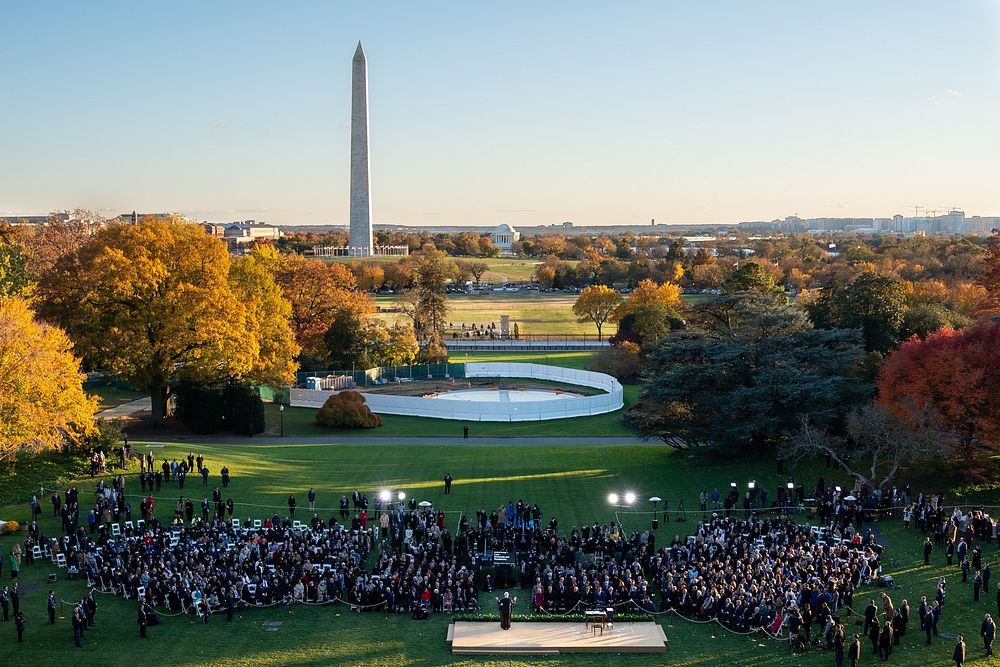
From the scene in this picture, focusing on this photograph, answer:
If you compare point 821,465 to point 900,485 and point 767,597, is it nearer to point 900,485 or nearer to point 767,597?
point 900,485

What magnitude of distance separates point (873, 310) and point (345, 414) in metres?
27.2

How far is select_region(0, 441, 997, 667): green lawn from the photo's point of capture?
794 inches

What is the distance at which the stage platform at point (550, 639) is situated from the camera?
2055cm

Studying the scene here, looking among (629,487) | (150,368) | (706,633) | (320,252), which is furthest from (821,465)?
(320,252)

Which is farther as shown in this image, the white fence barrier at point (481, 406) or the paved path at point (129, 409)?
the white fence barrier at point (481, 406)

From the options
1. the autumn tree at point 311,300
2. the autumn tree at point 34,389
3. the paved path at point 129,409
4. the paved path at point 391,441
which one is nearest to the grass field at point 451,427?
the paved path at point 391,441

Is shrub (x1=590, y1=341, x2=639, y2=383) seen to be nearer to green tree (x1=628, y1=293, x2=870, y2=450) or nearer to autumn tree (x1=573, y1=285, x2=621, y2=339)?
green tree (x1=628, y1=293, x2=870, y2=450)

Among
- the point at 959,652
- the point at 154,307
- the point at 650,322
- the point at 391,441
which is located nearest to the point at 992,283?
the point at 650,322

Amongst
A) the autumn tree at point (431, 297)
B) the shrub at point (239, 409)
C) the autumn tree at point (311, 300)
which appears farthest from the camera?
the autumn tree at point (431, 297)

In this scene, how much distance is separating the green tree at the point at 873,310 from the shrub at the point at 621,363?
18342 millimetres

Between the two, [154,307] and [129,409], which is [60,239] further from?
[154,307]

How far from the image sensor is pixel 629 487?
3466 cm

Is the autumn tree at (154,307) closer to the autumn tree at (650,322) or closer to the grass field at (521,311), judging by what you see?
the autumn tree at (650,322)

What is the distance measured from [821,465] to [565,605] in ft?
56.3
